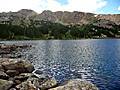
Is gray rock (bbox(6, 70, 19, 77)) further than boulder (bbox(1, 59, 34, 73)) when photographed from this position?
No

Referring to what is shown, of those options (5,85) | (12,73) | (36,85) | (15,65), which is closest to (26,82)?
(36,85)

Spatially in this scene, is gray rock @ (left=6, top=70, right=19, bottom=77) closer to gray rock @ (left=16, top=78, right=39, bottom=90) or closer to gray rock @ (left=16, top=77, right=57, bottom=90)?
gray rock @ (left=16, top=77, right=57, bottom=90)

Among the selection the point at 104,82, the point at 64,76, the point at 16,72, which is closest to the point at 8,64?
the point at 16,72

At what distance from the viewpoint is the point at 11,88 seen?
43.1 meters

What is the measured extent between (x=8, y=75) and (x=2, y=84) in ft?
38.7

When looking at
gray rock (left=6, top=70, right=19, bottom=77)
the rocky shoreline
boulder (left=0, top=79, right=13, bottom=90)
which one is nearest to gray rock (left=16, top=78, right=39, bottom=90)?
the rocky shoreline

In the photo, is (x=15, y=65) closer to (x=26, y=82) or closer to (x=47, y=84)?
(x=26, y=82)

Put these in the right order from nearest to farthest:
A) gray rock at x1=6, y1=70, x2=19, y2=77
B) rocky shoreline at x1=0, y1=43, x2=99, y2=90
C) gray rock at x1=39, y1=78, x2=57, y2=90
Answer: rocky shoreline at x1=0, y1=43, x2=99, y2=90
gray rock at x1=39, y1=78, x2=57, y2=90
gray rock at x1=6, y1=70, x2=19, y2=77

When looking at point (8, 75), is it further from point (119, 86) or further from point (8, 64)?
point (119, 86)

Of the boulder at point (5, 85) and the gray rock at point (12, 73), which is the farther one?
the gray rock at point (12, 73)

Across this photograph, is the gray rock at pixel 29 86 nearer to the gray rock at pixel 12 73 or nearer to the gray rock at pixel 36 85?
the gray rock at pixel 36 85

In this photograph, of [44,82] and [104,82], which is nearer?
[44,82]

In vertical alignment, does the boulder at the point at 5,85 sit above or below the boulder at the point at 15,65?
below

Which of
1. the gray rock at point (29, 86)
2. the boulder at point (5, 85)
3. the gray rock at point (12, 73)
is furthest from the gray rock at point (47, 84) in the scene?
the gray rock at point (12, 73)
